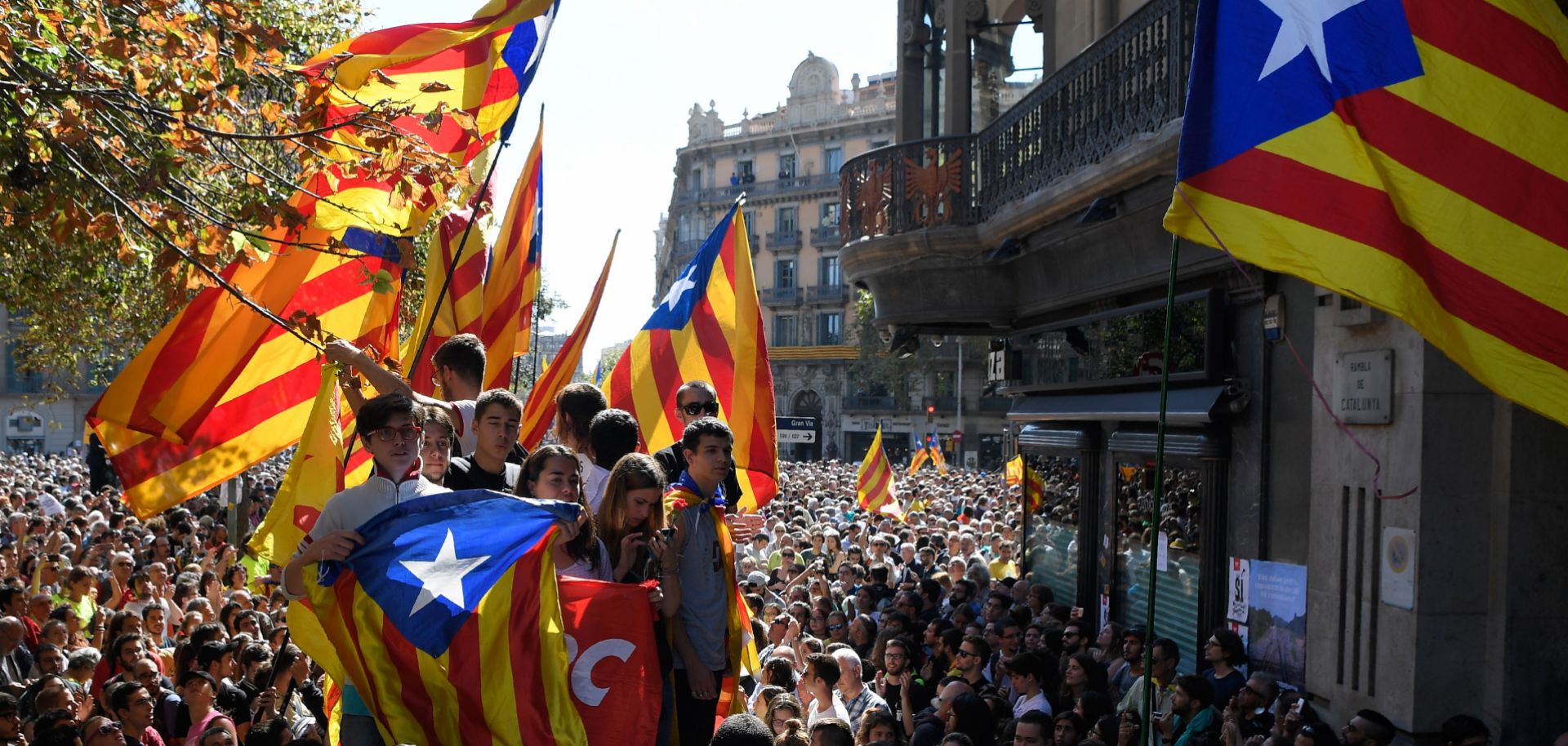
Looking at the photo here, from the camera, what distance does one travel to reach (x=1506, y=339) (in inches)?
154

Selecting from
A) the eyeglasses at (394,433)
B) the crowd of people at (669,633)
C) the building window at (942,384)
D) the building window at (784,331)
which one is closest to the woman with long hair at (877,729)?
the crowd of people at (669,633)

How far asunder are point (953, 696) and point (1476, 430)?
127 inches

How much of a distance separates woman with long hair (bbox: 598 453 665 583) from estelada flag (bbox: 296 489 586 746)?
264mm

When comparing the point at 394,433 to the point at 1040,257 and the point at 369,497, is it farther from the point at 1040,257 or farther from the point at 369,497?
the point at 1040,257

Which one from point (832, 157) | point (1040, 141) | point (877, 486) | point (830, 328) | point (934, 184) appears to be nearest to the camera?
point (1040, 141)

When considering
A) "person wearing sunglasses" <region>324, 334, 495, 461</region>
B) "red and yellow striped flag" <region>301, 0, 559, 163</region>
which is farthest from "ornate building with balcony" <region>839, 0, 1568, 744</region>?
"red and yellow striped flag" <region>301, 0, 559, 163</region>

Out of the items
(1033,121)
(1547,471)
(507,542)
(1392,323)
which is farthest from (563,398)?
(1033,121)

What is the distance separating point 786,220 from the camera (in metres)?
71.2

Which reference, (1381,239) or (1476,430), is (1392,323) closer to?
(1476,430)

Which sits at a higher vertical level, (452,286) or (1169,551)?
(452,286)

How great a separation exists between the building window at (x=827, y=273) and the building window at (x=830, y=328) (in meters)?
1.86

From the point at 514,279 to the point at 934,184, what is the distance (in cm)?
599

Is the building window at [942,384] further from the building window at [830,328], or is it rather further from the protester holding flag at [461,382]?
the protester holding flag at [461,382]

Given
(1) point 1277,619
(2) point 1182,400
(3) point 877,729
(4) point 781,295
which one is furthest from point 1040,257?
(4) point 781,295
